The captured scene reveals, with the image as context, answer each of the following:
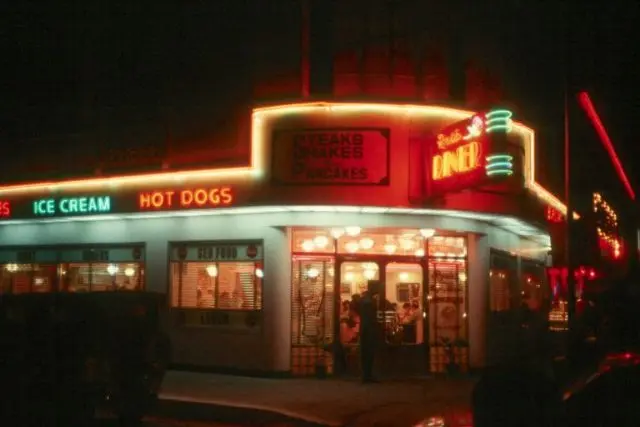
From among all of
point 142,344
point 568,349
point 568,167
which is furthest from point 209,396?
point 568,167

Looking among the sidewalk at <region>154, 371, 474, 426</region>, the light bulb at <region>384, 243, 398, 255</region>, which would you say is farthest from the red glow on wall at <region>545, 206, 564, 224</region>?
the sidewalk at <region>154, 371, 474, 426</region>

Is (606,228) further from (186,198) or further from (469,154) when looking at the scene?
(186,198)

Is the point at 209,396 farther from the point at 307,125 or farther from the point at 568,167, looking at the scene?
the point at 568,167

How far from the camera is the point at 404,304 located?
19594mm

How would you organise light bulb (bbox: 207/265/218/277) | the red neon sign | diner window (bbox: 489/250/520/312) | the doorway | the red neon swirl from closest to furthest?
the red neon sign, the doorway, light bulb (bbox: 207/265/218/277), diner window (bbox: 489/250/520/312), the red neon swirl

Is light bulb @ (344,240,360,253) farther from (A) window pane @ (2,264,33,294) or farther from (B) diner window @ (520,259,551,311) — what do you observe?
(A) window pane @ (2,264,33,294)

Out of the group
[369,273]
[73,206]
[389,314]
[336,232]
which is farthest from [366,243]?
[73,206]

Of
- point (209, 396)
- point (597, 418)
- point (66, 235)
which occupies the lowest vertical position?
point (209, 396)

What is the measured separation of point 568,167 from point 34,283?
A: 44.6ft

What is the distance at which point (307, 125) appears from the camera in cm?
1770

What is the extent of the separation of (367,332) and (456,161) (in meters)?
3.73

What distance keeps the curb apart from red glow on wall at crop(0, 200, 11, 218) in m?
9.63

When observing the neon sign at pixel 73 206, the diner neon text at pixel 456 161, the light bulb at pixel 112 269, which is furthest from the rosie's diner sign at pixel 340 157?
the light bulb at pixel 112 269

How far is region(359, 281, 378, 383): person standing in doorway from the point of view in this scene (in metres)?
17.7
